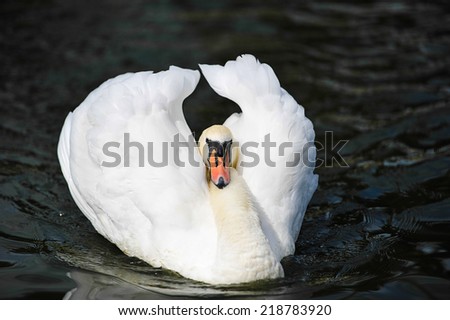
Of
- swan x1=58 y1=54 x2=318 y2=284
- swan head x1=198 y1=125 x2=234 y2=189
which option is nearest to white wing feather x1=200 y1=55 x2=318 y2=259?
swan x1=58 y1=54 x2=318 y2=284

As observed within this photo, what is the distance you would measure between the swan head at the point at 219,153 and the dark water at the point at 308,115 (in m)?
1.06

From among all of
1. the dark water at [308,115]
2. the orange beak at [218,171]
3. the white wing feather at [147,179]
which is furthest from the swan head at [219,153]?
the dark water at [308,115]

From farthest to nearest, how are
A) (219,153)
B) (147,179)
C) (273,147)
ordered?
1. (273,147)
2. (147,179)
3. (219,153)

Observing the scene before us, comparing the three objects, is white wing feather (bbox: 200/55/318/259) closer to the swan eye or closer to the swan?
the swan

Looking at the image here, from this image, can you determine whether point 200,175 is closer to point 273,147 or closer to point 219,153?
point 219,153

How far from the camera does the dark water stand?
7.67 m

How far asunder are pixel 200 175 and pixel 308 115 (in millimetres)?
4933

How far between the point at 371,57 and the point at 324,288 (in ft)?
27.4

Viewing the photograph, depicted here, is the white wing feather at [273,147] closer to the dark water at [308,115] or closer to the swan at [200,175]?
the swan at [200,175]

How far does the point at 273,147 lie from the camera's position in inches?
315

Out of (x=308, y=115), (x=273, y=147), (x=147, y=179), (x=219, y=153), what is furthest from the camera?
(x=308, y=115)

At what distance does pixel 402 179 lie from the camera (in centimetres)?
1014

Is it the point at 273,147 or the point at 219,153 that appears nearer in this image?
the point at 219,153

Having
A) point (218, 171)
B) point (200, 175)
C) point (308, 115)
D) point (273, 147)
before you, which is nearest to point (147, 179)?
point (200, 175)
